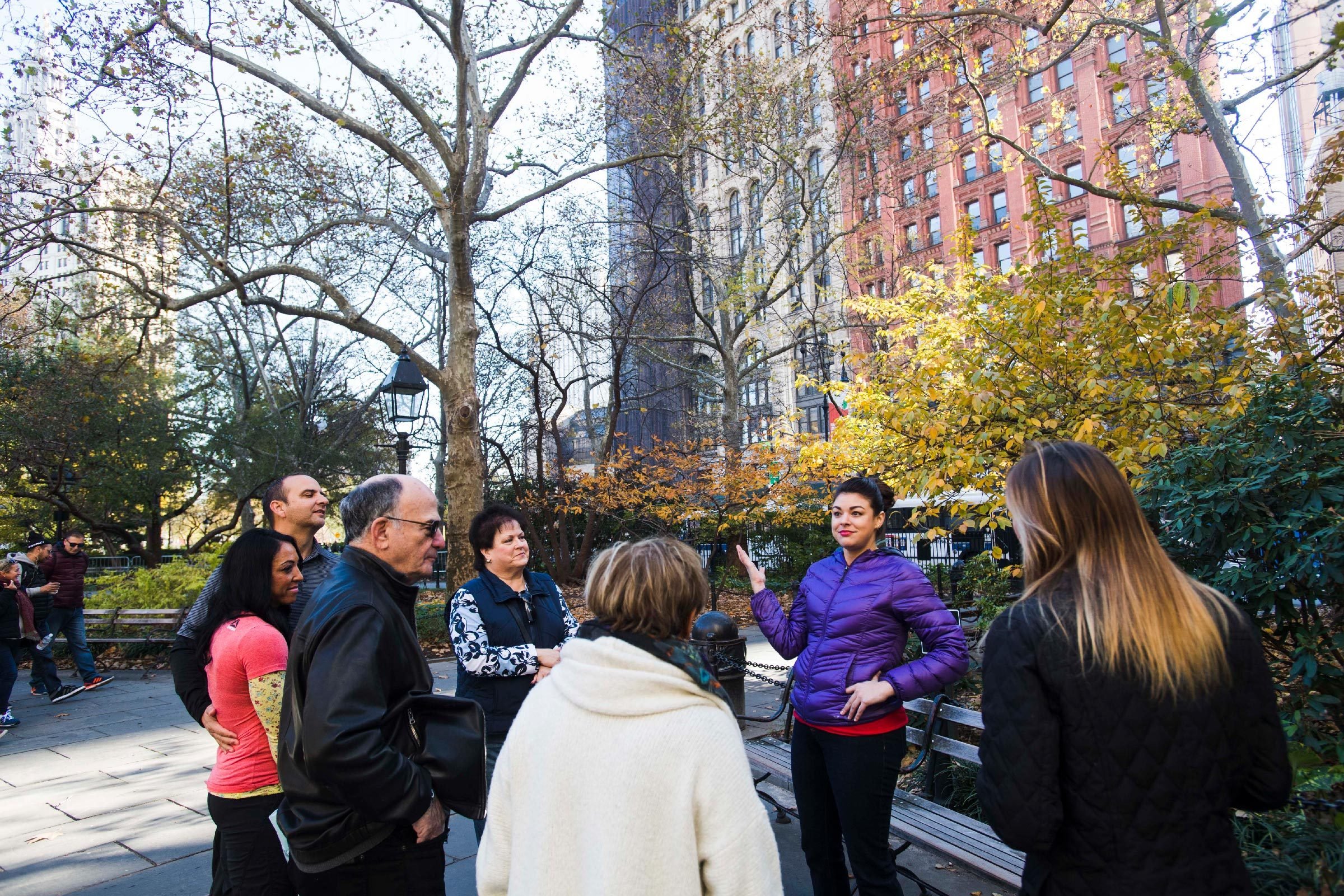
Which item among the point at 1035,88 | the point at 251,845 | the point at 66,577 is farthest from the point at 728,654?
the point at 1035,88

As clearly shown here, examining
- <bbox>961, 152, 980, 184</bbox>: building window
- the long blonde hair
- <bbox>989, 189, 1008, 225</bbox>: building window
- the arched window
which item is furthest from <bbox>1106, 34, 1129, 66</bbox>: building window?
the long blonde hair

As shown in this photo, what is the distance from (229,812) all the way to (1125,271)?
734 cm

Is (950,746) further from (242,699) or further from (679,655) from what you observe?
(242,699)

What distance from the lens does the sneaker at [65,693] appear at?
8.56 m

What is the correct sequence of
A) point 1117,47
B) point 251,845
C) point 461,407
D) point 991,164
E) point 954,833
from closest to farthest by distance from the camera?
point 251,845, point 954,833, point 461,407, point 1117,47, point 991,164

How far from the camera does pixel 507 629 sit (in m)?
3.26

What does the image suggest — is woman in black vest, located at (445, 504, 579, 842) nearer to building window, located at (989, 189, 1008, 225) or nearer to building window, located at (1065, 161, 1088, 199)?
building window, located at (1065, 161, 1088, 199)

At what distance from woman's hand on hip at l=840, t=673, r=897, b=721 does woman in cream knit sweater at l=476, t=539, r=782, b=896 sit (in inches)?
49.5

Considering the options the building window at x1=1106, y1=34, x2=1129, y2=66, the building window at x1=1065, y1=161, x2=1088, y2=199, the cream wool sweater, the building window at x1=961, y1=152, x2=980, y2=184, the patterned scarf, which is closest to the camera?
the cream wool sweater

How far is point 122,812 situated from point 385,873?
4.30 m

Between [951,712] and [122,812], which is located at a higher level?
[951,712]

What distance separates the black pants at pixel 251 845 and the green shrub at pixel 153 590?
983 centimetres

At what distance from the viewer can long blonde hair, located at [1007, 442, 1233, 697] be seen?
1599mm

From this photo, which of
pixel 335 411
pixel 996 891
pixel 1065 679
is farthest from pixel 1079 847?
pixel 335 411
